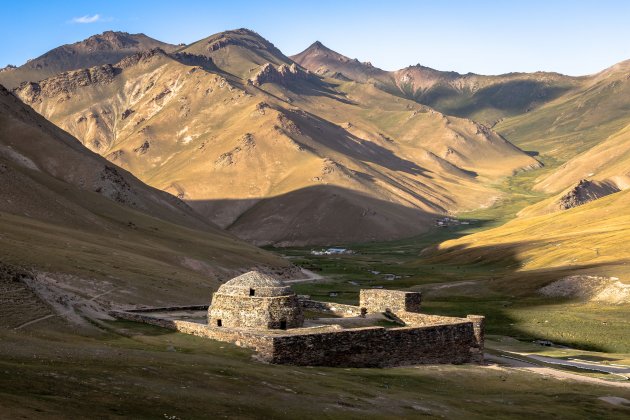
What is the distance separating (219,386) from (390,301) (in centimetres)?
3328

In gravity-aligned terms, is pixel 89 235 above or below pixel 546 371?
above

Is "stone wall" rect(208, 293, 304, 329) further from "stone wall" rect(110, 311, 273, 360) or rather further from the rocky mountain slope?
the rocky mountain slope

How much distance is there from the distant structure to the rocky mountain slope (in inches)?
393

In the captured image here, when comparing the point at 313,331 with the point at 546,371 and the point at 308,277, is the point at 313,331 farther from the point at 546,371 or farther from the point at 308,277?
the point at 308,277

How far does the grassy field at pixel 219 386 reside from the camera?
2477 cm

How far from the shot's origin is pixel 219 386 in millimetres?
30641

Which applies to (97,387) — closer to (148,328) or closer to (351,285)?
(148,328)

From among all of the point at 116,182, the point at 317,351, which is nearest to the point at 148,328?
the point at 317,351

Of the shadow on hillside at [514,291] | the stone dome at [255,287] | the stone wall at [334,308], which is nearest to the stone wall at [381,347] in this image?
the stone dome at [255,287]

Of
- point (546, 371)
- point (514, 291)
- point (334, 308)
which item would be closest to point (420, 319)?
point (546, 371)

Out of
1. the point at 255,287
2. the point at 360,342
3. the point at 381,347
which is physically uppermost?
the point at 255,287

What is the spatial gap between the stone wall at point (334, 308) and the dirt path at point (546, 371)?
1282 centimetres

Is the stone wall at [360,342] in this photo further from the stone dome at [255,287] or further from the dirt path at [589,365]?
the dirt path at [589,365]

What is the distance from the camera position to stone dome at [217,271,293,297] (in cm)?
5116
